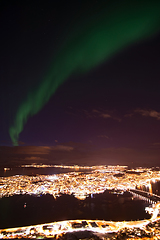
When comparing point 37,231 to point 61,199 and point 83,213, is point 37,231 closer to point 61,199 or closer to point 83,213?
point 83,213

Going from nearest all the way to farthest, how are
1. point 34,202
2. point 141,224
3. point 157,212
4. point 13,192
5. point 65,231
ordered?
point 65,231, point 141,224, point 157,212, point 34,202, point 13,192

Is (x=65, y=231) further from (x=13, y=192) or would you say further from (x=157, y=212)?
(x=13, y=192)

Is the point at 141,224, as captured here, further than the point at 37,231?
Yes

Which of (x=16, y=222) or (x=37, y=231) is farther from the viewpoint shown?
(x=16, y=222)

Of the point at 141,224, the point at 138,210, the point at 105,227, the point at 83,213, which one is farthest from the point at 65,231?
the point at 138,210

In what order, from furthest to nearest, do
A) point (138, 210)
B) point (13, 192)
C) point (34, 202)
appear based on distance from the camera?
point (13, 192)
point (34, 202)
point (138, 210)

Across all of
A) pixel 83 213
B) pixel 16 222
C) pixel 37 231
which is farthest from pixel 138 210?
pixel 16 222

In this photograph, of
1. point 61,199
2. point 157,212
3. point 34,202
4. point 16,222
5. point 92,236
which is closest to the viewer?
point 92,236
